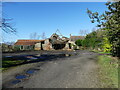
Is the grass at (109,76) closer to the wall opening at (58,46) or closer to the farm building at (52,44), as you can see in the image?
the farm building at (52,44)

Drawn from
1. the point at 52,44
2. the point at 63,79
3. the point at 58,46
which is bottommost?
the point at 63,79

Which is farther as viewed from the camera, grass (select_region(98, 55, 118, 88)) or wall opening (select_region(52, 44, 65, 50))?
wall opening (select_region(52, 44, 65, 50))

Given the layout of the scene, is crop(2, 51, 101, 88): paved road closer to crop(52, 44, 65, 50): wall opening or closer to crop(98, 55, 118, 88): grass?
crop(98, 55, 118, 88): grass

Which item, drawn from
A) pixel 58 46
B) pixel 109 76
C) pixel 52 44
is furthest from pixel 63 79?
pixel 58 46

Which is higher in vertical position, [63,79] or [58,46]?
[58,46]

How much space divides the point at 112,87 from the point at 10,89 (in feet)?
14.6

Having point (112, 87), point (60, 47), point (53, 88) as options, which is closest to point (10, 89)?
point (53, 88)

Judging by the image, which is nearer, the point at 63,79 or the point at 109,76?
the point at 63,79

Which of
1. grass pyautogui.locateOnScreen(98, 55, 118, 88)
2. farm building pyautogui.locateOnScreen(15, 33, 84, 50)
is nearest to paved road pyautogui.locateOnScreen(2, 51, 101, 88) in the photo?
grass pyautogui.locateOnScreen(98, 55, 118, 88)

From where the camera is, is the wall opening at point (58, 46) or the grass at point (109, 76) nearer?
the grass at point (109, 76)

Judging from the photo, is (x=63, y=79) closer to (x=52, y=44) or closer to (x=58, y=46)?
(x=52, y=44)

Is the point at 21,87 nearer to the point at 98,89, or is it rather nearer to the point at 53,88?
the point at 53,88

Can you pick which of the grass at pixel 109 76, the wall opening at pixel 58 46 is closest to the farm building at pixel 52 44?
the wall opening at pixel 58 46

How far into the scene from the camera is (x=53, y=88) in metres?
5.20
